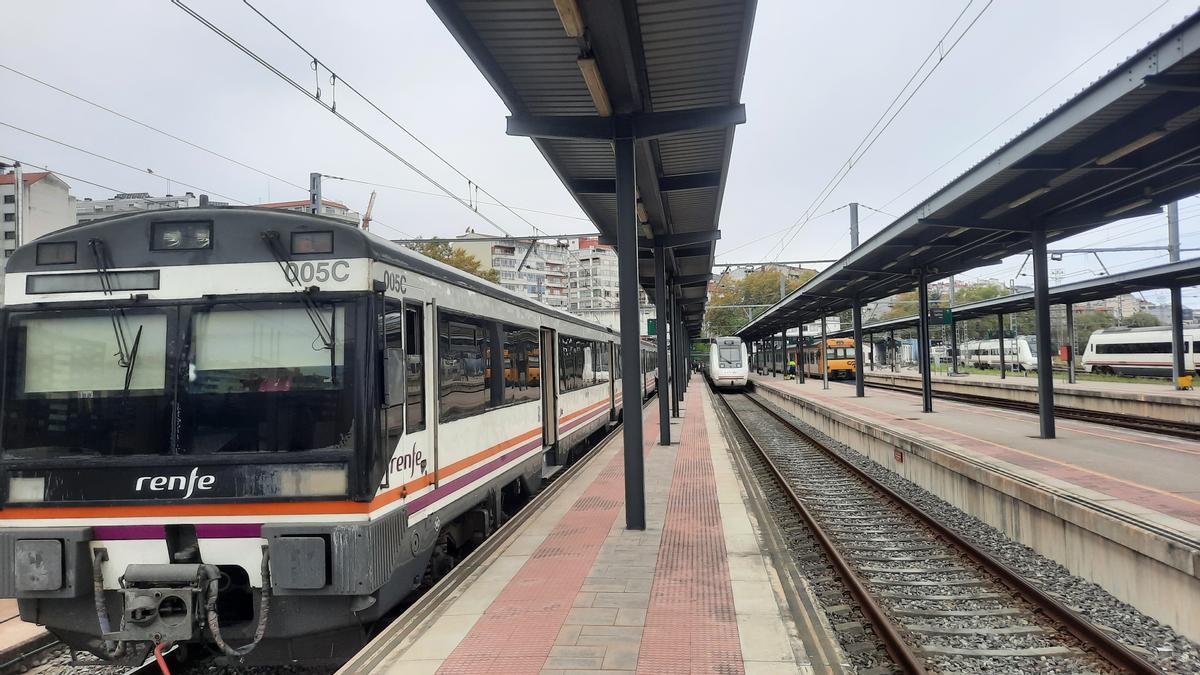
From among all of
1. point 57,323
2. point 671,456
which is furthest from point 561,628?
point 671,456

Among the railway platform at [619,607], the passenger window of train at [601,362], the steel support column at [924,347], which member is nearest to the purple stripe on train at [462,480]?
the railway platform at [619,607]

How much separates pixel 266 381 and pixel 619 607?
3086 mm

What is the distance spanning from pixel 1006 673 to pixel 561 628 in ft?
10.3

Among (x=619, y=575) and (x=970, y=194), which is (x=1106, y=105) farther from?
(x=619, y=575)

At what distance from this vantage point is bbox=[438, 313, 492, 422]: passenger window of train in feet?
20.1

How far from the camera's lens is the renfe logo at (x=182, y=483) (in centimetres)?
464

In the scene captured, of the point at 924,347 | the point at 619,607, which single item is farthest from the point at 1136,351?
the point at 619,607

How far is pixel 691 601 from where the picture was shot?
5.71 meters

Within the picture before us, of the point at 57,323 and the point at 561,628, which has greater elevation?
the point at 57,323

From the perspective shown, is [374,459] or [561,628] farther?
[561,628]

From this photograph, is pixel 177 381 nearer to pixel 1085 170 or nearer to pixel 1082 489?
pixel 1082 489

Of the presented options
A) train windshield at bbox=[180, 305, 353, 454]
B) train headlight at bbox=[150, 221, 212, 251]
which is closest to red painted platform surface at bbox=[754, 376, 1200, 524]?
train windshield at bbox=[180, 305, 353, 454]

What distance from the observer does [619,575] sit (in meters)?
6.50

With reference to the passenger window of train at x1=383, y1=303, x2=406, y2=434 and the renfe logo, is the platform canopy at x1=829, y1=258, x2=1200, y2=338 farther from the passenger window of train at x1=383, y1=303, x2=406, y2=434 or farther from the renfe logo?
the renfe logo
